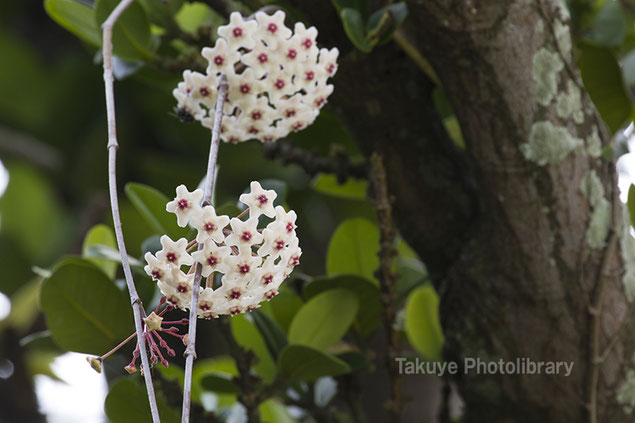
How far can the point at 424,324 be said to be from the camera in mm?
994

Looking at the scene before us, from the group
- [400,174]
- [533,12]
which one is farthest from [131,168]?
[533,12]

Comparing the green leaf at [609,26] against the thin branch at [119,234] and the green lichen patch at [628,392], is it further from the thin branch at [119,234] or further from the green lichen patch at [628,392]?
the thin branch at [119,234]

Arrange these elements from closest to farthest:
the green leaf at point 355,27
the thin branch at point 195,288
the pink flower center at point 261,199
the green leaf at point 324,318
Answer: the thin branch at point 195,288
the pink flower center at point 261,199
the green leaf at point 355,27
the green leaf at point 324,318

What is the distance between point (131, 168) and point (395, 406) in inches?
41.9

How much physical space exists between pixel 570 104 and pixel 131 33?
0.47 metres

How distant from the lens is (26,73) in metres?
1.87

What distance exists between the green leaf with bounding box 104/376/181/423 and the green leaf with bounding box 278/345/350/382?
0.13m

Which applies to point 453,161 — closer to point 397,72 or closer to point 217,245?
point 397,72

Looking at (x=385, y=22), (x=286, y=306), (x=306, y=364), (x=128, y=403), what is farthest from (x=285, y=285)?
(x=385, y=22)

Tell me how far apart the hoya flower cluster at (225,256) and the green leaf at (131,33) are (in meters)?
0.34

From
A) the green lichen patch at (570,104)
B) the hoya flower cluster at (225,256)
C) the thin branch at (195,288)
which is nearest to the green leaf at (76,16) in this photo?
the thin branch at (195,288)

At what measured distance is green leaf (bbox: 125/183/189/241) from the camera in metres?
0.81

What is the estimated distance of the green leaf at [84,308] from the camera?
31.2 inches

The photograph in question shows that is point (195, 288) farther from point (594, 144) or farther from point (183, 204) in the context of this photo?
point (594, 144)
